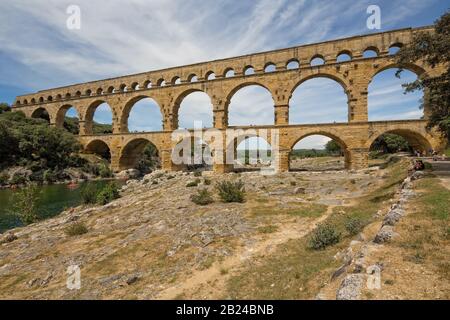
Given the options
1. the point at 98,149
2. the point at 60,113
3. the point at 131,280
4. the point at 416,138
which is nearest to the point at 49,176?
the point at 98,149

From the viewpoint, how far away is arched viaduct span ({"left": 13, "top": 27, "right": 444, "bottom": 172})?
28.8 meters

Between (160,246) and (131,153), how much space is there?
3804cm

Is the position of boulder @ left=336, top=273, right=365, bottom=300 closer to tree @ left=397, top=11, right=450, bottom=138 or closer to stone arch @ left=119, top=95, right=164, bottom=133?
tree @ left=397, top=11, right=450, bottom=138

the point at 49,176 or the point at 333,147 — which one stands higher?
the point at 333,147

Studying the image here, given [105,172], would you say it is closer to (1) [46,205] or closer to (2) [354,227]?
(1) [46,205]

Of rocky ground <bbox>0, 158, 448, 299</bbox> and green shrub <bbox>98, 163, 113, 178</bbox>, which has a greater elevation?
green shrub <bbox>98, 163, 113, 178</bbox>

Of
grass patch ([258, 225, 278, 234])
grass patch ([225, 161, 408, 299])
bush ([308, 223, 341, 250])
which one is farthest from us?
grass patch ([258, 225, 278, 234])

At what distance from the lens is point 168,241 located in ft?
34.9

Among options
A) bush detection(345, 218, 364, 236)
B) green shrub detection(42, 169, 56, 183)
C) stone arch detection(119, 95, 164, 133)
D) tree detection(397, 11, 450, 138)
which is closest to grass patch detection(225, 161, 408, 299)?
bush detection(345, 218, 364, 236)

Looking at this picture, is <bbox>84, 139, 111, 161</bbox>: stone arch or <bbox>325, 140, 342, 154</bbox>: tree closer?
<bbox>84, 139, 111, 161</bbox>: stone arch

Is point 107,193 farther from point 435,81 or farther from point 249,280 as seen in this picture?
point 435,81

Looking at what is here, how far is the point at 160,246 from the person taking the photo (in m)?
10.2
